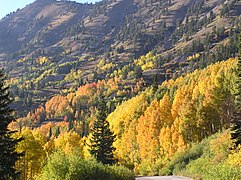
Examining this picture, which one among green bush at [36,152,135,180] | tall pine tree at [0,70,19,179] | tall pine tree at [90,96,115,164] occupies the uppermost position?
tall pine tree at [0,70,19,179]

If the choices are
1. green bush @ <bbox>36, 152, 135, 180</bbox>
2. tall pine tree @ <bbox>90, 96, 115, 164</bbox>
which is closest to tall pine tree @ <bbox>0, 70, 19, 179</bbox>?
green bush @ <bbox>36, 152, 135, 180</bbox>

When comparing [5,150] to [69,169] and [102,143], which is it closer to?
[69,169]

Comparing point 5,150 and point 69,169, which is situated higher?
point 5,150

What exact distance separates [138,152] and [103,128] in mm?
27137

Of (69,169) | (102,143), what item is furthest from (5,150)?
(102,143)

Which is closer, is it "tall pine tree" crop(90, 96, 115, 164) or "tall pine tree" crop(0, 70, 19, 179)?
"tall pine tree" crop(0, 70, 19, 179)

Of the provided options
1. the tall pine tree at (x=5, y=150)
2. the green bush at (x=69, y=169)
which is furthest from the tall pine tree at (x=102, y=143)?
the tall pine tree at (x=5, y=150)

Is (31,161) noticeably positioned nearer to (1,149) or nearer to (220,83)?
(1,149)

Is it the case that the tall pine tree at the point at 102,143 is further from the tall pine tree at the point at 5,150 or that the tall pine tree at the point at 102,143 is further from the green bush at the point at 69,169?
the tall pine tree at the point at 5,150

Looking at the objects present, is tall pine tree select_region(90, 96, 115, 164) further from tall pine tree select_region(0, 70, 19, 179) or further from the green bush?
tall pine tree select_region(0, 70, 19, 179)

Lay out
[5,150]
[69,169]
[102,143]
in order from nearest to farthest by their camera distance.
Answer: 1. [69,169]
2. [5,150]
3. [102,143]

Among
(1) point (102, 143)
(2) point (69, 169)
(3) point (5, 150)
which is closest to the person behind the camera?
(2) point (69, 169)

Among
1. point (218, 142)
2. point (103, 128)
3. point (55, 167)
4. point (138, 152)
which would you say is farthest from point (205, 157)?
point (138, 152)

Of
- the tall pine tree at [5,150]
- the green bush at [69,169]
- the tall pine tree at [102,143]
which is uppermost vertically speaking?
the tall pine tree at [5,150]
